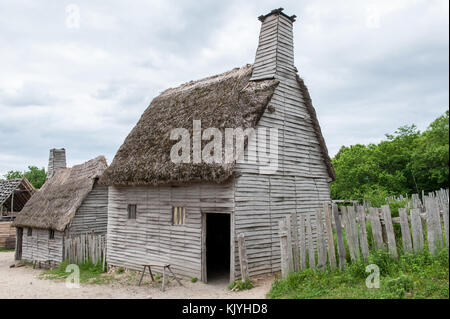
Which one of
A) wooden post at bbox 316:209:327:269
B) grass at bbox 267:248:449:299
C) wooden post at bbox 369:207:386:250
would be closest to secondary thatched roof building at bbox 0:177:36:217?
grass at bbox 267:248:449:299

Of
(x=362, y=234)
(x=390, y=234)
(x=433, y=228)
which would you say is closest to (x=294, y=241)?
(x=362, y=234)

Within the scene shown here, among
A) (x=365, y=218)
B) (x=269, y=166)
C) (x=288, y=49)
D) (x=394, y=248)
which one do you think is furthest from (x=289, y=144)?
(x=394, y=248)

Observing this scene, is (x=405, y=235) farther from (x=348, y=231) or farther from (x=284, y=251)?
(x=284, y=251)

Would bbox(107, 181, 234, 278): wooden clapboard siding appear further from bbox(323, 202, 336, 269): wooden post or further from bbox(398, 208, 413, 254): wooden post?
bbox(398, 208, 413, 254): wooden post

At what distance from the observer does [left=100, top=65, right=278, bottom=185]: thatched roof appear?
436 inches

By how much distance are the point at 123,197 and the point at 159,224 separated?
2509mm

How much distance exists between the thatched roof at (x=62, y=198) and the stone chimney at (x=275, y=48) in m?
11.3

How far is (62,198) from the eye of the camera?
19.3 meters

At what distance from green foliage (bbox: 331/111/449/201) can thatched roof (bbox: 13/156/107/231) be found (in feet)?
67.7

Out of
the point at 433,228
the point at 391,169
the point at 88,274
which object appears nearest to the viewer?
the point at 433,228

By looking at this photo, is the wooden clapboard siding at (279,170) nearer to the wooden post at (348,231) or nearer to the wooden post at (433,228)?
the wooden post at (348,231)

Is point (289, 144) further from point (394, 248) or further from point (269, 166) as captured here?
point (394, 248)

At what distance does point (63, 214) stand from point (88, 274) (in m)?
5.17
